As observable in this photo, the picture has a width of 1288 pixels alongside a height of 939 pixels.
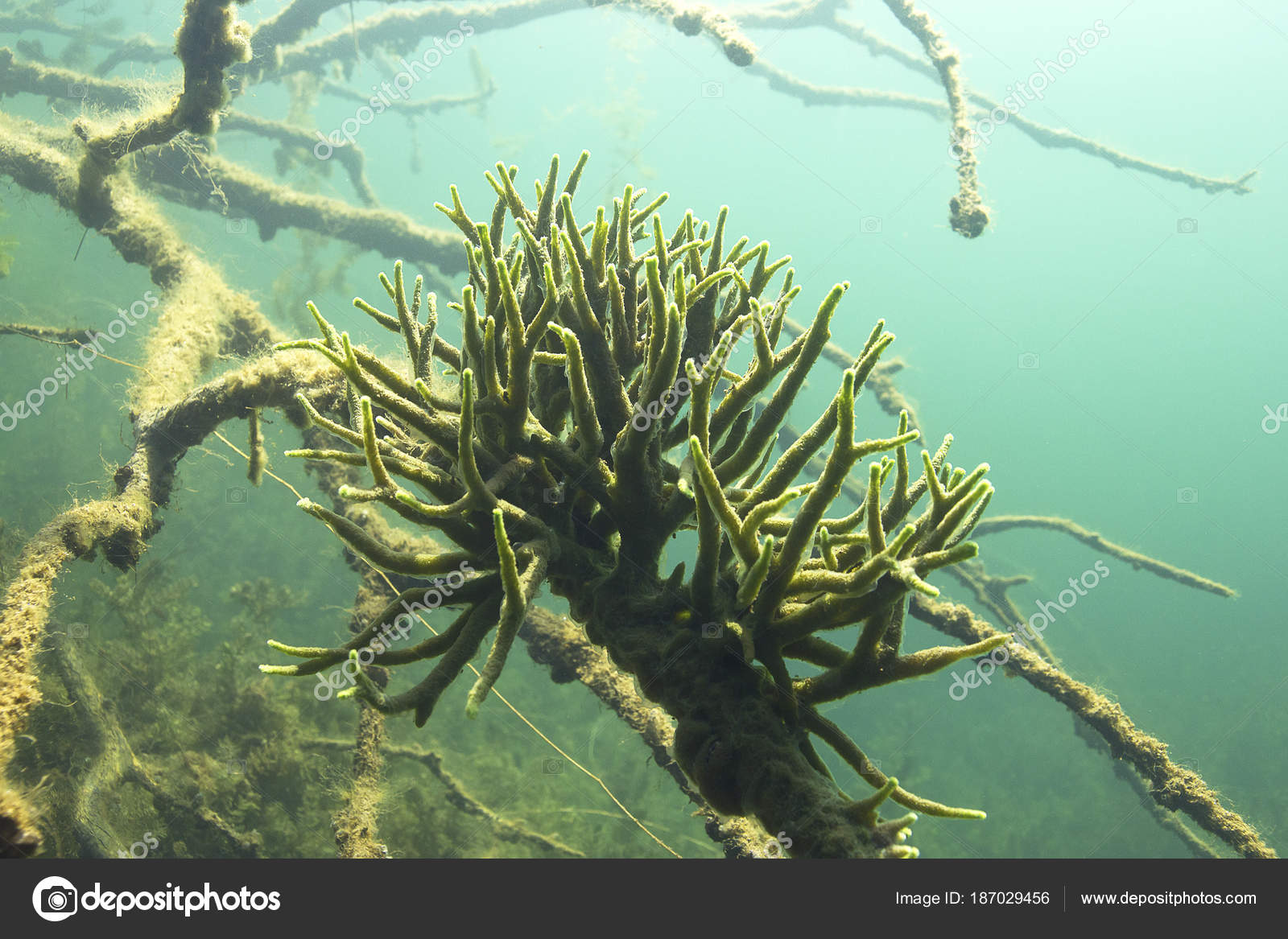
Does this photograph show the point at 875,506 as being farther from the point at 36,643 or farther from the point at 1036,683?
the point at 36,643

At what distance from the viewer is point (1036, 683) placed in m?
3.41

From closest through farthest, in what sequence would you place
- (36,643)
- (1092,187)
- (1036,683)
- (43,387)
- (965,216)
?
(36,643) < (1036,683) < (965,216) < (43,387) < (1092,187)

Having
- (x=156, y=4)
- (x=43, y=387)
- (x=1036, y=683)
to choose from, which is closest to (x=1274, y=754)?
(x=1036, y=683)

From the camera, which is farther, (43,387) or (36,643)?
(43,387)

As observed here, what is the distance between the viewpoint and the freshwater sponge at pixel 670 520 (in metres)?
1.55

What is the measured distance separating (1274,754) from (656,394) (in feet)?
141

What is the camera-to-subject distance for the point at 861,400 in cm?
4425
